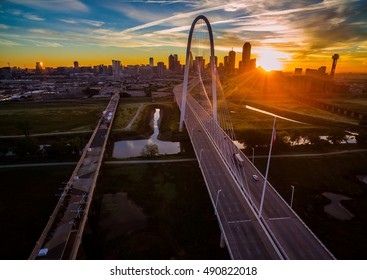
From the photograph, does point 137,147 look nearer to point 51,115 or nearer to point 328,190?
point 328,190

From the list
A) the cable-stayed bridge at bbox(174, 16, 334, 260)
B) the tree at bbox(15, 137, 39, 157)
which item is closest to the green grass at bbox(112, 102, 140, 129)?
the tree at bbox(15, 137, 39, 157)

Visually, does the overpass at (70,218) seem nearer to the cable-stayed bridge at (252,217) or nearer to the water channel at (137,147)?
the water channel at (137,147)

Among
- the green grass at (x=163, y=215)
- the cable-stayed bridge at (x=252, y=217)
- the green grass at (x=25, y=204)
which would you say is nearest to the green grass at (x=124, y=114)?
the green grass at (x=25, y=204)

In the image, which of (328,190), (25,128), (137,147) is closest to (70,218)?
(137,147)

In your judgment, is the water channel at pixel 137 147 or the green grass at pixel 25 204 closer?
the green grass at pixel 25 204

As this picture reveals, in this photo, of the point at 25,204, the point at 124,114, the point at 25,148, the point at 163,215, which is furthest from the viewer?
the point at 124,114
